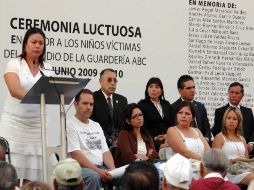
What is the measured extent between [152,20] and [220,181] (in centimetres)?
551

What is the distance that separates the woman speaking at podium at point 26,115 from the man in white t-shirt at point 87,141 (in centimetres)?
75

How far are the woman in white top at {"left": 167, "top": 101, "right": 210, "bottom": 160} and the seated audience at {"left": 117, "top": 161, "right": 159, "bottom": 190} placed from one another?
4301mm

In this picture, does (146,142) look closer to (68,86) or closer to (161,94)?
(161,94)

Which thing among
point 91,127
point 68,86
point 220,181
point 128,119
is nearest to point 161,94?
point 128,119

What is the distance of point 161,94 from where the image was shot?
383 inches

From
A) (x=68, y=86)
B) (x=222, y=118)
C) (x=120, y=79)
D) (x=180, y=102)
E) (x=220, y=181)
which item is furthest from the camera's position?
(x=120, y=79)

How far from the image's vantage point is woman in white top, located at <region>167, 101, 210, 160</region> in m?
8.81

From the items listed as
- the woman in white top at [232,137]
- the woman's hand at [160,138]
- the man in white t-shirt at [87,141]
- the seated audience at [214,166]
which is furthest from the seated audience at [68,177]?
the woman in white top at [232,137]

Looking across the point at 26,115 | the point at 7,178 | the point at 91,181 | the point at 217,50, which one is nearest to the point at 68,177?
the point at 7,178

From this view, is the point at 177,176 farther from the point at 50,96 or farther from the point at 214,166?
the point at 50,96

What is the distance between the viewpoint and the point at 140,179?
14.3ft

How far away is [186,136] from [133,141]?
2.27 feet

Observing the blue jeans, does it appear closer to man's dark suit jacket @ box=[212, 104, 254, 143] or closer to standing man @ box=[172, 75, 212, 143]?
standing man @ box=[172, 75, 212, 143]

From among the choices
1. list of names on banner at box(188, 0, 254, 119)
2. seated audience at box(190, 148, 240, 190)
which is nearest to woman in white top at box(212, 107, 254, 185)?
list of names on banner at box(188, 0, 254, 119)
